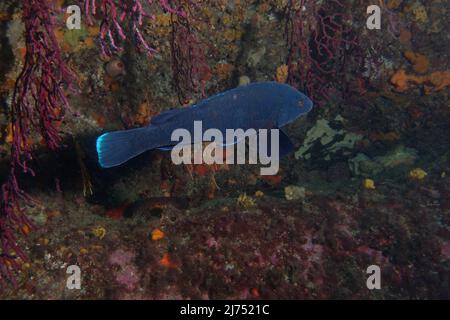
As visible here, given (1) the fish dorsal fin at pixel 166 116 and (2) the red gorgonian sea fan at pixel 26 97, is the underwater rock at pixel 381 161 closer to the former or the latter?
(1) the fish dorsal fin at pixel 166 116

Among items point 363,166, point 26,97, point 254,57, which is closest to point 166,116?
point 26,97

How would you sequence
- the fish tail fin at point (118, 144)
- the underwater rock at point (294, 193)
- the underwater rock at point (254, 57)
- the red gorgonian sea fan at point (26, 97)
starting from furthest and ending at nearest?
the underwater rock at point (254, 57)
the underwater rock at point (294, 193)
the red gorgonian sea fan at point (26, 97)
the fish tail fin at point (118, 144)

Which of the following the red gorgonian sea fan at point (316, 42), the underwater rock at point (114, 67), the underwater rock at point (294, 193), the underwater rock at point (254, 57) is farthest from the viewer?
the red gorgonian sea fan at point (316, 42)

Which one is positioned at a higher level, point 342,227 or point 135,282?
point 342,227

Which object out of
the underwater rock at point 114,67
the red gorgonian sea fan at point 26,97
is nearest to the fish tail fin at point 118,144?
the red gorgonian sea fan at point 26,97

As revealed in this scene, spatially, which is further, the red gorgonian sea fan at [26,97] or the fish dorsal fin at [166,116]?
the red gorgonian sea fan at [26,97]

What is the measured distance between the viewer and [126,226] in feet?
11.1

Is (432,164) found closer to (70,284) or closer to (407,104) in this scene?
(407,104)

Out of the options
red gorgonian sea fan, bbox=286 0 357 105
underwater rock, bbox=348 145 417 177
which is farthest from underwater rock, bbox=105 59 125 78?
underwater rock, bbox=348 145 417 177

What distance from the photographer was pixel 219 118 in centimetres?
281

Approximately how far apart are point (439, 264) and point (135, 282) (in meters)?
2.81

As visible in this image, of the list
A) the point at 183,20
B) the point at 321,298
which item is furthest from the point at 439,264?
the point at 183,20

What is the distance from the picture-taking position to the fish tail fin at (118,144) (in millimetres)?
2719

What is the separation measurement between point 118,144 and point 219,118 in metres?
0.84
